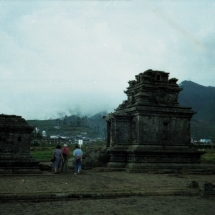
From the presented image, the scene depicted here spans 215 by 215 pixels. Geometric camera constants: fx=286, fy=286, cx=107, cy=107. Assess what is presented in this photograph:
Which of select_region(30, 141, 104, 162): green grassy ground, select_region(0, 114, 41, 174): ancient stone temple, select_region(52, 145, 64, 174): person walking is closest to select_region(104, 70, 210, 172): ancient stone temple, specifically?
select_region(52, 145, 64, 174): person walking

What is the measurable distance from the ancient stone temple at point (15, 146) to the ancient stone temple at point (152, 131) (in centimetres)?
713

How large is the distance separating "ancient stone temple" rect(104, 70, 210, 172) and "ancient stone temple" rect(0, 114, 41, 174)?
7.13 m

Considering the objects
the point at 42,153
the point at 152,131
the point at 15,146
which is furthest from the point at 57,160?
the point at 42,153

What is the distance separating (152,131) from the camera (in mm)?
23047

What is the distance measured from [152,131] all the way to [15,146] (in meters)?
10.8

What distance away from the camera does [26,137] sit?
17.6 metres

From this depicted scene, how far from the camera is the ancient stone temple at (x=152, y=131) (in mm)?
21891

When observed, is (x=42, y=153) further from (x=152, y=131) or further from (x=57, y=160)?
(x=57, y=160)

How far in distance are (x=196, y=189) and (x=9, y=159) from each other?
1090cm

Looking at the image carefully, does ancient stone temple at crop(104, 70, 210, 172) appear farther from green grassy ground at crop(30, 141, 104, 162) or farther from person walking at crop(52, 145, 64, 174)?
green grassy ground at crop(30, 141, 104, 162)

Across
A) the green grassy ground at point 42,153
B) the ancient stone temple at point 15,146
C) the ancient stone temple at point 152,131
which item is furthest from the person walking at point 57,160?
the green grassy ground at point 42,153

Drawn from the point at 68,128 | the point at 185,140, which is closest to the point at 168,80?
the point at 185,140

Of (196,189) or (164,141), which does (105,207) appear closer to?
(196,189)

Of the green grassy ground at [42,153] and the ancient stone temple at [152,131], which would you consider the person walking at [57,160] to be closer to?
the ancient stone temple at [152,131]
